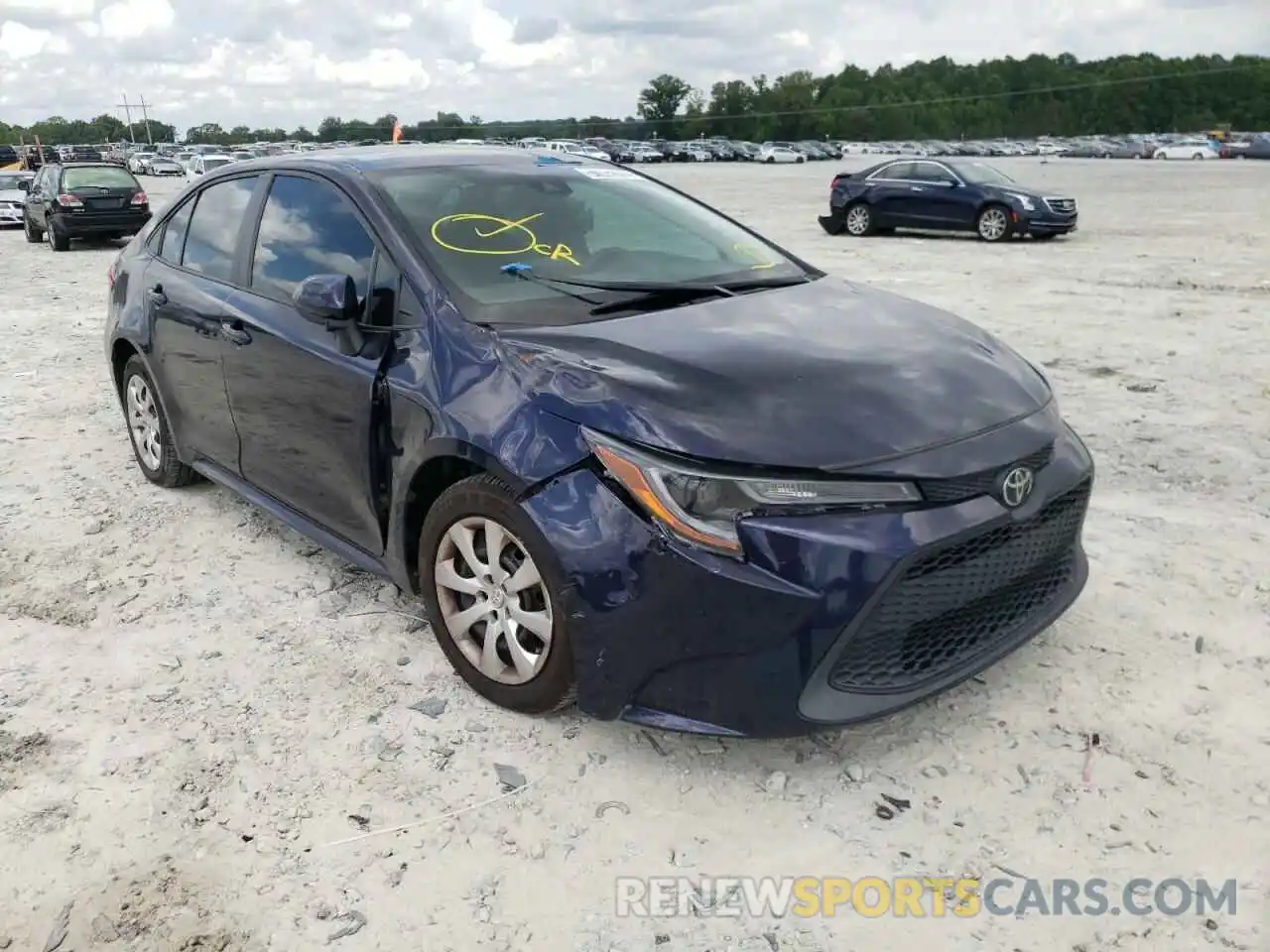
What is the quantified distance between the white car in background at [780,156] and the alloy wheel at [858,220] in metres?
49.2

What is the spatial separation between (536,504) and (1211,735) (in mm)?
2079

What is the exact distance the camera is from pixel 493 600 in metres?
3.05

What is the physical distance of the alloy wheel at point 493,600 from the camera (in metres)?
2.92

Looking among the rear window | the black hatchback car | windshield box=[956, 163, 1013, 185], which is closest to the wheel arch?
windshield box=[956, 163, 1013, 185]

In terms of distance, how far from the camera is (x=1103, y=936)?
2330mm

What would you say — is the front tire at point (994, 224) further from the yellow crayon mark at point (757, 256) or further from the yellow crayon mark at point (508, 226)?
the yellow crayon mark at point (508, 226)

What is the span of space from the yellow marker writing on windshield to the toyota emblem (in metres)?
1.62

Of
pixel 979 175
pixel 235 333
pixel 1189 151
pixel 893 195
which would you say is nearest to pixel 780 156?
pixel 1189 151

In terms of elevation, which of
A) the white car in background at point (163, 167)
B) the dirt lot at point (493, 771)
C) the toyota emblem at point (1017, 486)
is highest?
the white car in background at point (163, 167)

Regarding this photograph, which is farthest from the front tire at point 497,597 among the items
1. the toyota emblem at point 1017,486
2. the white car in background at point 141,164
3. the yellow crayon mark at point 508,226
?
the white car in background at point 141,164

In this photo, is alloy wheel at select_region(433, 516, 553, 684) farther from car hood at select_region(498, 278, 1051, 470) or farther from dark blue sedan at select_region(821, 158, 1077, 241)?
dark blue sedan at select_region(821, 158, 1077, 241)

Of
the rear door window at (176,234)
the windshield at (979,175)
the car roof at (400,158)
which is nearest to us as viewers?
the car roof at (400,158)

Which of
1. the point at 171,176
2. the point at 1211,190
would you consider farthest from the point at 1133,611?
the point at 171,176

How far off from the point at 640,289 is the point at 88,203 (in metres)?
17.1
